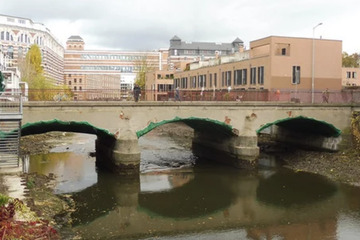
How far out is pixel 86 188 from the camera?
2852cm

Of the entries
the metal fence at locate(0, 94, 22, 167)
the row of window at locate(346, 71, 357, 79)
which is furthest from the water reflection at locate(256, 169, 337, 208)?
the row of window at locate(346, 71, 357, 79)

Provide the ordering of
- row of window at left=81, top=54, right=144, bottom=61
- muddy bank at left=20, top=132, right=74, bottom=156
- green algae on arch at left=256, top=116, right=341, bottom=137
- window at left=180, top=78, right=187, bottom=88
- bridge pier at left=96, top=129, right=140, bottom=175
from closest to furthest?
bridge pier at left=96, top=129, right=140, bottom=175, green algae on arch at left=256, top=116, right=341, bottom=137, muddy bank at left=20, top=132, right=74, bottom=156, window at left=180, top=78, right=187, bottom=88, row of window at left=81, top=54, right=144, bottom=61

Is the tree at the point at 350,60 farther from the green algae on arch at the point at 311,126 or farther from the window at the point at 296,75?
the green algae on arch at the point at 311,126

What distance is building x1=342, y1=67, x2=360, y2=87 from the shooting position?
289 feet

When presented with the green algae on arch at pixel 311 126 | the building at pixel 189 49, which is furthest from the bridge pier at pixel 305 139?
the building at pixel 189 49

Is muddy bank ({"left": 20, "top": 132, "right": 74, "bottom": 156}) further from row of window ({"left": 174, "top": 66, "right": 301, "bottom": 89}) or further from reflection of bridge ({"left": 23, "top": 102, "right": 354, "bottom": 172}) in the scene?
row of window ({"left": 174, "top": 66, "right": 301, "bottom": 89})

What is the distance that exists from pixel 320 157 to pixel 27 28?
102110 mm

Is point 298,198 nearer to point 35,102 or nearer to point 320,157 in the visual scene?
point 320,157

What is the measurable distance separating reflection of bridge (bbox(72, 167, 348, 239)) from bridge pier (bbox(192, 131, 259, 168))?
8.86 ft

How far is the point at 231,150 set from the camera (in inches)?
1468

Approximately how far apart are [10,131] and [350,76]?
258 ft

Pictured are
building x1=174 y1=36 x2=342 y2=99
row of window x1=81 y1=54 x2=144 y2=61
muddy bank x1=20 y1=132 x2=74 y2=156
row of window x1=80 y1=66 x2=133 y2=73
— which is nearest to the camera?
muddy bank x1=20 y1=132 x2=74 y2=156

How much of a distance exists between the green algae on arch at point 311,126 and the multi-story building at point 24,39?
80472mm

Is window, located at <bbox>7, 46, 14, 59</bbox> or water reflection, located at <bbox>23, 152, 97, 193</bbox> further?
window, located at <bbox>7, 46, 14, 59</bbox>
